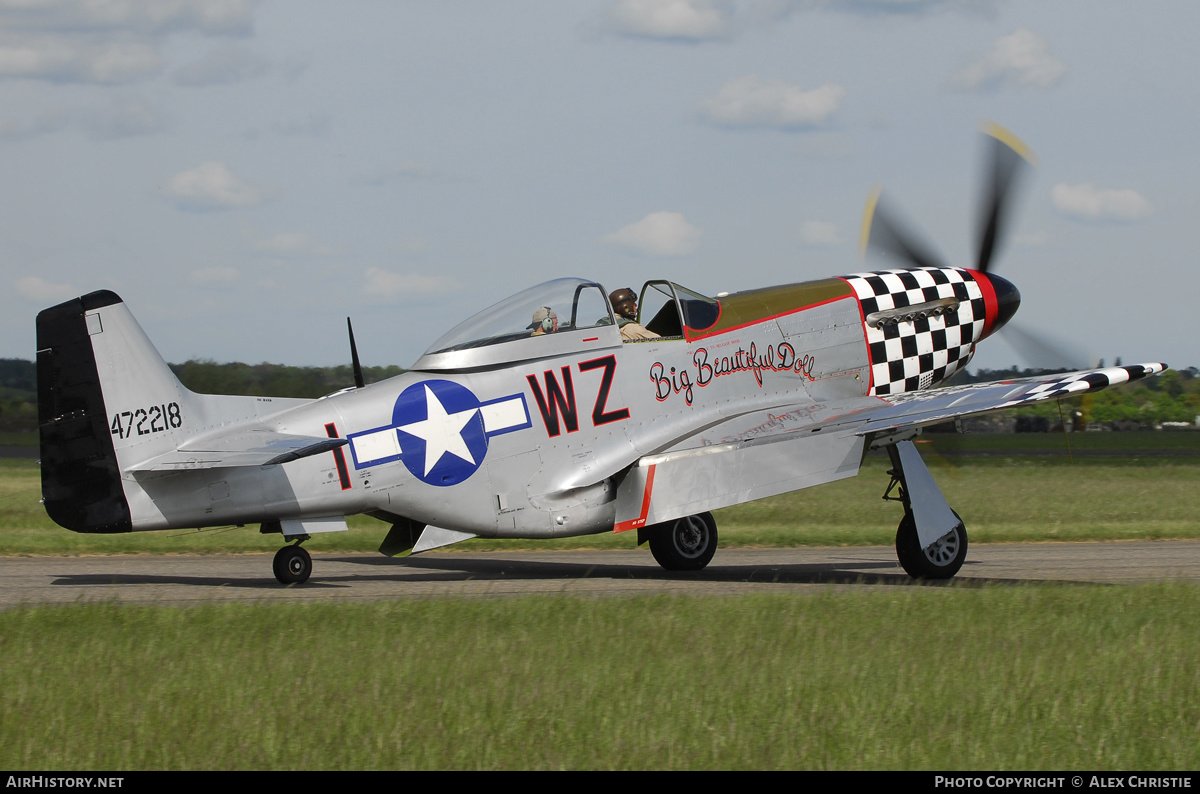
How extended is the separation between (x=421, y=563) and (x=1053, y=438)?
51602 mm

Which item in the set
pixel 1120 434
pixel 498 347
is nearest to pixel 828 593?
pixel 498 347

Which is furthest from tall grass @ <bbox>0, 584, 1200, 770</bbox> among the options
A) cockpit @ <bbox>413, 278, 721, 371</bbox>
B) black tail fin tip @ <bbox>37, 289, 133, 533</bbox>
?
cockpit @ <bbox>413, 278, 721, 371</bbox>

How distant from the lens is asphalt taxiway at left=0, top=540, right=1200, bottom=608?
35.9 feet

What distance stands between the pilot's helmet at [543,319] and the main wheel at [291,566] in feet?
10.3

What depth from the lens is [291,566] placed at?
11273 millimetres

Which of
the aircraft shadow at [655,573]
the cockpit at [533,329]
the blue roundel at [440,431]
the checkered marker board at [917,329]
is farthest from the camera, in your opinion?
the checkered marker board at [917,329]

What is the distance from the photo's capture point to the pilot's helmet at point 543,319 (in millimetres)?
11406

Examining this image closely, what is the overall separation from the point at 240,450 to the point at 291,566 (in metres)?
1.64

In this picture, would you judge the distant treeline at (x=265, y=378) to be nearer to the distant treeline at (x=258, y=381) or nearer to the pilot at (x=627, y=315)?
the distant treeline at (x=258, y=381)

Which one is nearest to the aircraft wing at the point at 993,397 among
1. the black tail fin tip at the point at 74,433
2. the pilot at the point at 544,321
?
the pilot at the point at 544,321

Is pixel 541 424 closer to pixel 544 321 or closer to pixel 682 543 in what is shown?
pixel 544 321

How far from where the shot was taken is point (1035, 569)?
42.4 ft
